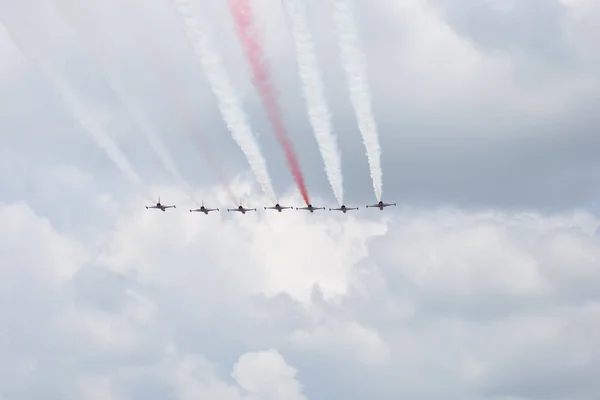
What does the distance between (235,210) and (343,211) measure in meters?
11.2

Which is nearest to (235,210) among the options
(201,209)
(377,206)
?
(201,209)

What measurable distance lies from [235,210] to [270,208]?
20.1ft

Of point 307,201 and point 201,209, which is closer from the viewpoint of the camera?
point 307,201

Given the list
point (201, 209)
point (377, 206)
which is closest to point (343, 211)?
point (377, 206)

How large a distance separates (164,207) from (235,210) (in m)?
6.84

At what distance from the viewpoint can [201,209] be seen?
146375 mm

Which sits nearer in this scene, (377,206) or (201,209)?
(377,206)

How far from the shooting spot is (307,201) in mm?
132375

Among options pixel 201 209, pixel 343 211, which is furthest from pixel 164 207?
pixel 343 211

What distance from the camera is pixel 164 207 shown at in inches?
5699

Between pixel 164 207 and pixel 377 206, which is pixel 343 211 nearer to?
pixel 377 206

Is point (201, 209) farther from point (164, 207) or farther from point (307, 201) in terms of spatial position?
point (307, 201)

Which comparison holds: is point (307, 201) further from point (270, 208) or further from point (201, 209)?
point (201, 209)

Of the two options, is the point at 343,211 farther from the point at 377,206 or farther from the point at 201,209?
the point at 201,209
